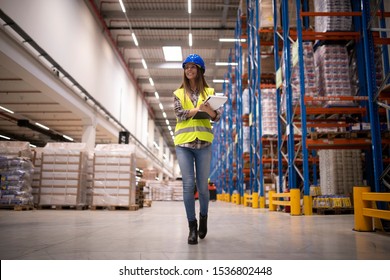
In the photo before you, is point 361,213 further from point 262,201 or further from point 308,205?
point 262,201

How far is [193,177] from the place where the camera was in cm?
316

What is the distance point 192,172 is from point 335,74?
16.3 ft

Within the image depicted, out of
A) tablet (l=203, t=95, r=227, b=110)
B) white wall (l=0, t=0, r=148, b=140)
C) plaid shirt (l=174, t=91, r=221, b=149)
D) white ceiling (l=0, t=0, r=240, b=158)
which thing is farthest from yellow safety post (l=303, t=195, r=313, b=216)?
white ceiling (l=0, t=0, r=240, b=158)

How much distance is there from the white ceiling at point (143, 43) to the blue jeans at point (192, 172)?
9.01m

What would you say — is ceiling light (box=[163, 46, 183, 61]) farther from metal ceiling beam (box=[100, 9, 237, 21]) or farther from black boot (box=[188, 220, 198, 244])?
black boot (box=[188, 220, 198, 244])

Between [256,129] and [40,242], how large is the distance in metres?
8.38

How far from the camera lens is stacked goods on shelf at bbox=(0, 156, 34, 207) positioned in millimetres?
8789

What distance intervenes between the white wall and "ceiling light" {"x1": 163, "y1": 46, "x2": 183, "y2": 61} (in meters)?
3.04

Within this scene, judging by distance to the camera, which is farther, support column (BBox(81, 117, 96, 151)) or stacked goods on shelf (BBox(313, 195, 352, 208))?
support column (BBox(81, 117, 96, 151))

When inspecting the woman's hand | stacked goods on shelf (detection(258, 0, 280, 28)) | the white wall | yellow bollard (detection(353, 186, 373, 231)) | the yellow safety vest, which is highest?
the white wall

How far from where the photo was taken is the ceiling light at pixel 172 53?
20122 millimetres

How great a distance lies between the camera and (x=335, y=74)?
6.84 m

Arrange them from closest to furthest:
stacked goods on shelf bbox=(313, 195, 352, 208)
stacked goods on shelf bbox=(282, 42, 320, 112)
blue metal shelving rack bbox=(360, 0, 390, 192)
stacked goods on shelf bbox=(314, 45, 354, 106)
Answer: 1. blue metal shelving rack bbox=(360, 0, 390, 192)
2. stacked goods on shelf bbox=(313, 195, 352, 208)
3. stacked goods on shelf bbox=(314, 45, 354, 106)
4. stacked goods on shelf bbox=(282, 42, 320, 112)

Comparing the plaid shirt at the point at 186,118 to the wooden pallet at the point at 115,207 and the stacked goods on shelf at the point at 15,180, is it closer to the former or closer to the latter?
the wooden pallet at the point at 115,207
